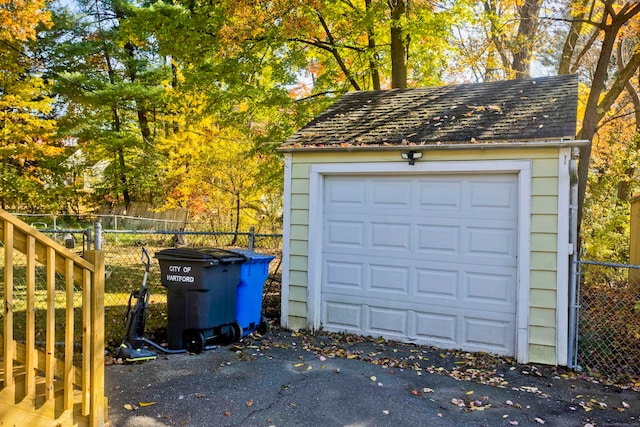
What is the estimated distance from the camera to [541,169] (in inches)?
199

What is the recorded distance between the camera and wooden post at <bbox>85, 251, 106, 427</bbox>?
305cm

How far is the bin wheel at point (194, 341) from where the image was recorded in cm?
512

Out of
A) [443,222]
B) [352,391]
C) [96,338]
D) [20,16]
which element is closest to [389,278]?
[443,222]

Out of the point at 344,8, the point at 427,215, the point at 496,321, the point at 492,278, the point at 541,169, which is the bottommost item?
the point at 496,321

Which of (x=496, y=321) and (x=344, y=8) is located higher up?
(x=344, y=8)

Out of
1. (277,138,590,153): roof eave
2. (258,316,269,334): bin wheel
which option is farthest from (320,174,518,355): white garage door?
(258,316,269,334): bin wheel

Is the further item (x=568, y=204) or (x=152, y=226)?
(x=152, y=226)

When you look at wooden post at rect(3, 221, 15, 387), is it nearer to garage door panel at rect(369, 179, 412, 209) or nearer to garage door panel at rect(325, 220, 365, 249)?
garage door panel at rect(325, 220, 365, 249)

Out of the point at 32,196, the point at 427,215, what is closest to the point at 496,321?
the point at 427,215

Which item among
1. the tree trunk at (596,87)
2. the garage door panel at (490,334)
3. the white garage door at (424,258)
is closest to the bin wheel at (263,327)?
the white garage door at (424,258)

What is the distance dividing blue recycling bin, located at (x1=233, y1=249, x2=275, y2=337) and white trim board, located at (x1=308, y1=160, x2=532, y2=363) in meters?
0.61

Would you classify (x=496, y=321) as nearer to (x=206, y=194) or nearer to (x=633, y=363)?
(x=633, y=363)

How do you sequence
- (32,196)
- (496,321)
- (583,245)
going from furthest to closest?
(32,196), (583,245), (496,321)

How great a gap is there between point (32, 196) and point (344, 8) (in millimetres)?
15504
